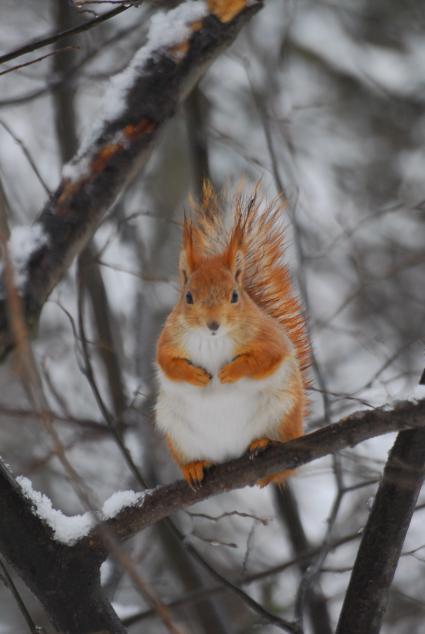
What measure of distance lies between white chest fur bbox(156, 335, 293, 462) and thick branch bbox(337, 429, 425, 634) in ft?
1.23

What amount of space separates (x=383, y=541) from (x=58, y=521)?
60 centimetres

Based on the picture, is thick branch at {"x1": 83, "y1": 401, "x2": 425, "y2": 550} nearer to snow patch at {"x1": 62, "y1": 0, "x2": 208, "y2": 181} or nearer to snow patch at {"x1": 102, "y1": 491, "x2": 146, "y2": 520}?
snow patch at {"x1": 102, "y1": 491, "x2": 146, "y2": 520}

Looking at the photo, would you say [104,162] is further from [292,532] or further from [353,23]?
[353,23]

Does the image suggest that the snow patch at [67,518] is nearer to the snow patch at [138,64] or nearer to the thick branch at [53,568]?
the thick branch at [53,568]

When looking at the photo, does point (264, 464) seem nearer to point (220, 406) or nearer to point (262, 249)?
point (220, 406)

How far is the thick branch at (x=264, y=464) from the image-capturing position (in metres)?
1.43

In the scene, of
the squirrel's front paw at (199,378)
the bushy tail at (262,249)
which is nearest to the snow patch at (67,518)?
the squirrel's front paw at (199,378)

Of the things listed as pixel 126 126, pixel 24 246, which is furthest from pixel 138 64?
pixel 24 246

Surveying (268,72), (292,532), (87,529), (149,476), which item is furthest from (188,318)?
(268,72)

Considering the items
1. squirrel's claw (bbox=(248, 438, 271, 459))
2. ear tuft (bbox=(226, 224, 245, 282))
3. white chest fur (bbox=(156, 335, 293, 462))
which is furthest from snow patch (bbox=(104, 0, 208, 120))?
squirrel's claw (bbox=(248, 438, 271, 459))

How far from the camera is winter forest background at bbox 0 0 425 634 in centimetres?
298

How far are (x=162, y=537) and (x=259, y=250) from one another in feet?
4.02

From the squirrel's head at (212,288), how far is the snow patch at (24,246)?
395 millimetres

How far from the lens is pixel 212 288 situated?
188cm
